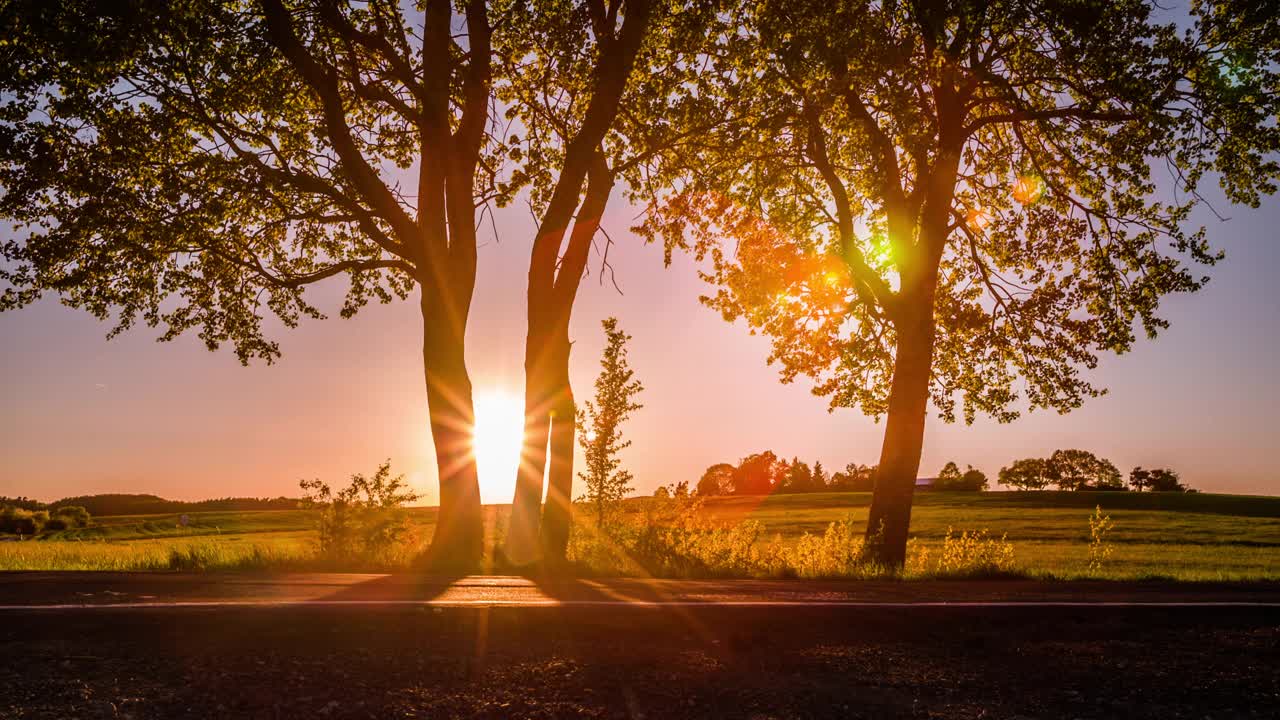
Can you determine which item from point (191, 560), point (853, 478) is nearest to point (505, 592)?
point (191, 560)

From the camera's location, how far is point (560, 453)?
649 inches

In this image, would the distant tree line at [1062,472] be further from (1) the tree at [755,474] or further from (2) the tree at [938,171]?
(2) the tree at [938,171]

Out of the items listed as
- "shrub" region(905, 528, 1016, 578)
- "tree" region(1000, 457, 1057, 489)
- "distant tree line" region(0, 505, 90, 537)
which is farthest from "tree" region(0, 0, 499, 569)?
"tree" region(1000, 457, 1057, 489)

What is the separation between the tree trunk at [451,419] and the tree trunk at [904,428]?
7567mm

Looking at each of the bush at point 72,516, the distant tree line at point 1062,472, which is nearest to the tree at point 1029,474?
the distant tree line at point 1062,472

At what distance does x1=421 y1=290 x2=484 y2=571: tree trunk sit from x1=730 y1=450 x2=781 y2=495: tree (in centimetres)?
9842

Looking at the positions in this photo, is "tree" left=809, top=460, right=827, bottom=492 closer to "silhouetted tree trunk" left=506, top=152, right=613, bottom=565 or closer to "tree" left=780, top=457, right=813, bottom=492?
"tree" left=780, top=457, right=813, bottom=492

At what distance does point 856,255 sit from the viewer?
18734 millimetres

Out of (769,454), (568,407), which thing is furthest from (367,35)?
(769,454)

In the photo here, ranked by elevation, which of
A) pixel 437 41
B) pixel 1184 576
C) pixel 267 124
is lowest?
pixel 1184 576

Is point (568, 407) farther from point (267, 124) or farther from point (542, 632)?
point (542, 632)

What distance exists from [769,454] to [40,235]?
105647mm

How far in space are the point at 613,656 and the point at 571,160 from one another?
11.8m

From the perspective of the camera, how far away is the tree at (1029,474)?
12175 cm
